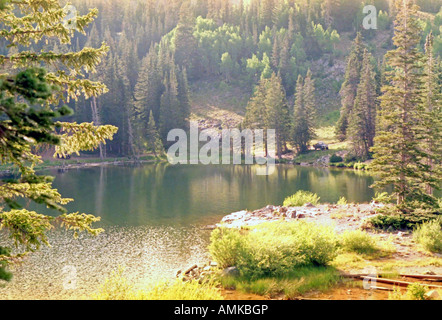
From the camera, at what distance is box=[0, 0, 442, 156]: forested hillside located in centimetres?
8962

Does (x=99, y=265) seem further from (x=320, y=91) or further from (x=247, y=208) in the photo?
(x=320, y=91)

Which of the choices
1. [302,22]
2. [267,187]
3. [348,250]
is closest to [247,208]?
[267,187]

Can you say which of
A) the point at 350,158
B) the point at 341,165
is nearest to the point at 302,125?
the point at 350,158

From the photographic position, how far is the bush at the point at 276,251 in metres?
15.0

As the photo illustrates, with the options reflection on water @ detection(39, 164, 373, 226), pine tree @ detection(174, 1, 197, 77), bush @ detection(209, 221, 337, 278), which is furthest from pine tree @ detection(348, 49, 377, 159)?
pine tree @ detection(174, 1, 197, 77)

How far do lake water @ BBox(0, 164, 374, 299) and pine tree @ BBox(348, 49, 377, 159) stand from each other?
8821 millimetres

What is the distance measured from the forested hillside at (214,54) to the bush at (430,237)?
61988mm

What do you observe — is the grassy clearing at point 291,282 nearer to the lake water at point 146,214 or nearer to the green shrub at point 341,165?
the lake water at point 146,214

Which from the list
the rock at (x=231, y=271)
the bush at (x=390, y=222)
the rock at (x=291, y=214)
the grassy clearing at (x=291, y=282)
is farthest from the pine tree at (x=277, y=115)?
the grassy clearing at (x=291, y=282)

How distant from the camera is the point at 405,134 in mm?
22625

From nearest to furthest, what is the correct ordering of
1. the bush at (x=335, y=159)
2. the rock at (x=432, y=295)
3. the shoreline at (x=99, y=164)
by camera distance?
the rock at (x=432, y=295) → the shoreline at (x=99, y=164) → the bush at (x=335, y=159)

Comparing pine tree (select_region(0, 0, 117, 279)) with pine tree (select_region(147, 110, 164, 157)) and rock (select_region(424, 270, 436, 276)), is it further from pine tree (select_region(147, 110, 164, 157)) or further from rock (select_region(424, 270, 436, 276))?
pine tree (select_region(147, 110, 164, 157))

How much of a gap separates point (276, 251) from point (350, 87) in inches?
3166

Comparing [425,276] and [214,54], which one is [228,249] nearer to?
[425,276]
